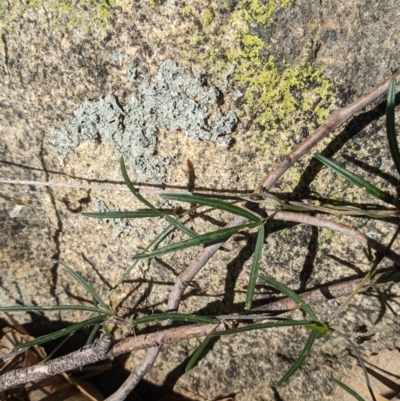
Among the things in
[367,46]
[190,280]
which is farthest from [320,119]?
[190,280]

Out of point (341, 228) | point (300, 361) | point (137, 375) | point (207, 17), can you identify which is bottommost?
point (137, 375)

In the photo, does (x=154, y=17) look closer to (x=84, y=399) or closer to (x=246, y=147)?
(x=246, y=147)

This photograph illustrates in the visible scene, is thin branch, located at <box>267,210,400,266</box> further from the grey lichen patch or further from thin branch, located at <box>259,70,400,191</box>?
the grey lichen patch

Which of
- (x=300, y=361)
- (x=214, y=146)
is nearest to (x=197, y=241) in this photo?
(x=214, y=146)

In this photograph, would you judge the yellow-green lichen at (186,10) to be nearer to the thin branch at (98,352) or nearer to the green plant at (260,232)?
the green plant at (260,232)

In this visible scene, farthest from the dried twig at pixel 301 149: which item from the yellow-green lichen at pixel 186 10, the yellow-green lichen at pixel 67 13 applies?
the yellow-green lichen at pixel 67 13

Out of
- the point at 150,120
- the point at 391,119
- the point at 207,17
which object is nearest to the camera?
the point at 391,119

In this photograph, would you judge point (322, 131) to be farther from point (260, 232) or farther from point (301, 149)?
point (260, 232)
